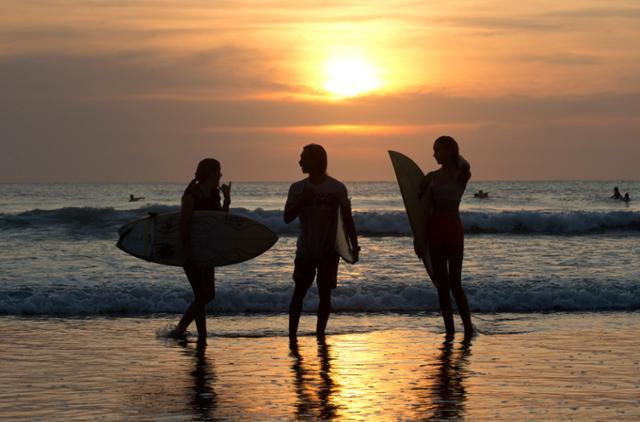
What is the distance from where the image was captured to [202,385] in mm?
7219

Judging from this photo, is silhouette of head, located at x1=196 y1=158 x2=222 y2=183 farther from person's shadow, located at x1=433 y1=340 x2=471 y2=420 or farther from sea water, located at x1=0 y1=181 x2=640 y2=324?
person's shadow, located at x1=433 y1=340 x2=471 y2=420

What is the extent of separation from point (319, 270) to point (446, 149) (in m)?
1.76

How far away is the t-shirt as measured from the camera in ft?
29.9

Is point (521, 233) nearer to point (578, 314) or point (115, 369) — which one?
point (578, 314)

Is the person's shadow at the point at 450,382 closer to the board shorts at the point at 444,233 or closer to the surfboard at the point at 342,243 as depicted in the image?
the board shorts at the point at 444,233

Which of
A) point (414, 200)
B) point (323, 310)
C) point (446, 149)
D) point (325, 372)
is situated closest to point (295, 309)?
point (323, 310)

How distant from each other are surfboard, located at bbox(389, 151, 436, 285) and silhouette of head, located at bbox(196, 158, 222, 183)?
2021 mm

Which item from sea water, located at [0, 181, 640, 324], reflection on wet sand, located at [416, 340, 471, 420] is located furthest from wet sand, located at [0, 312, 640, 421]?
sea water, located at [0, 181, 640, 324]

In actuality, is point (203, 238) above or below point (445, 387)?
above

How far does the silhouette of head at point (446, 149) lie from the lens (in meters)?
9.36

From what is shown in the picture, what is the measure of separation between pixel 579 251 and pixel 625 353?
12.4 m

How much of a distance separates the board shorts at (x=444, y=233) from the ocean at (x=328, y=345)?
96 cm

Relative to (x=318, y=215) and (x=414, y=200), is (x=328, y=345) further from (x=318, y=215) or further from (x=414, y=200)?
(x=414, y=200)

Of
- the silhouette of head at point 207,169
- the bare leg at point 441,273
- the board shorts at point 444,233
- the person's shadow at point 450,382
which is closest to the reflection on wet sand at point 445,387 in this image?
the person's shadow at point 450,382
